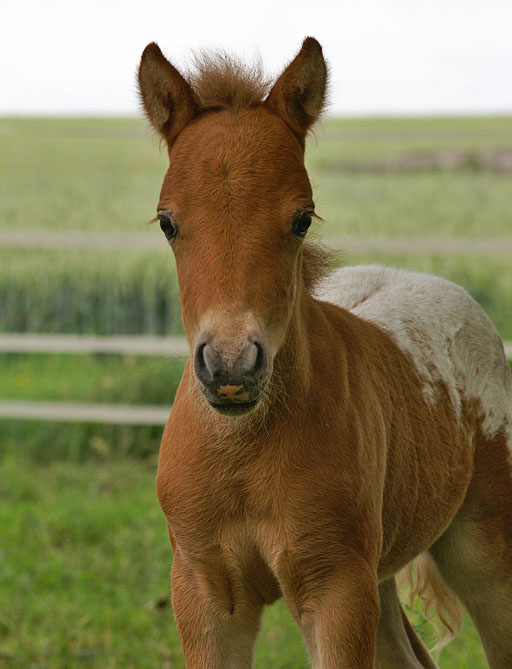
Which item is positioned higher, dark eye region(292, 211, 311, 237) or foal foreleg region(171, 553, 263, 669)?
dark eye region(292, 211, 311, 237)

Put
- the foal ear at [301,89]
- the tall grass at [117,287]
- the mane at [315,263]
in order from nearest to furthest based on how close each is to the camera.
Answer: the foal ear at [301,89] → the mane at [315,263] → the tall grass at [117,287]

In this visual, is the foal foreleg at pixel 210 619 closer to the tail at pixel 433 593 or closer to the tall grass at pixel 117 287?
the tail at pixel 433 593

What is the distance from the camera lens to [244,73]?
232cm

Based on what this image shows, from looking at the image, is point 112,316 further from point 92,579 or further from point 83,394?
point 92,579

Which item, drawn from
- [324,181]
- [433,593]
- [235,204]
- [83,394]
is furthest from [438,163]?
[235,204]

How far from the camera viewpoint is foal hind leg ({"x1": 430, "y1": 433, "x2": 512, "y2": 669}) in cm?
277

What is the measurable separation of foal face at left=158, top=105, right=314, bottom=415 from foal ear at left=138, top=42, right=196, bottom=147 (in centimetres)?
8

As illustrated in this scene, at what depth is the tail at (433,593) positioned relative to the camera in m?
3.20

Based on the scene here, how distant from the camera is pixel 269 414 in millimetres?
2219

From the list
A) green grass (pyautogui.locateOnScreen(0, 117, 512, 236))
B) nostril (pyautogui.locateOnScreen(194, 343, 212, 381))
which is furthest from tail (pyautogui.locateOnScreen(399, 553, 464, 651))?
green grass (pyautogui.locateOnScreen(0, 117, 512, 236))

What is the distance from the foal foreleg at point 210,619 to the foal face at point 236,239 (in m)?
0.55

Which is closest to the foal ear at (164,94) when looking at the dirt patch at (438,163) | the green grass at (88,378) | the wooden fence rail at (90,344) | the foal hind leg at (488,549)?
the foal hind leg at (488,549)

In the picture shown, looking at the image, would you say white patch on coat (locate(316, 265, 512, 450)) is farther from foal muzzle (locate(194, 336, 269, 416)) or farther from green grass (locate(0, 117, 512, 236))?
green grass (locate(0, 117, 512, 236))

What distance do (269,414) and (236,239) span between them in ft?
1.56
